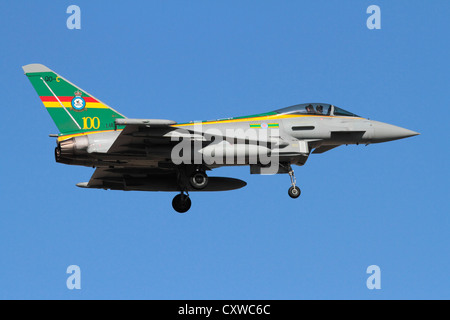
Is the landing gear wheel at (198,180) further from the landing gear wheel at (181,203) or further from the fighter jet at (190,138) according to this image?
the landing gear wheel at (181,203)

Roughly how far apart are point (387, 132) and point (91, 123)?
31.8 ft

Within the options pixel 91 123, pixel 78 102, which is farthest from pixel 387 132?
A: pixel 78 102

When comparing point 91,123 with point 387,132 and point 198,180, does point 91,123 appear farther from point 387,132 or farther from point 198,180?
point 387,132

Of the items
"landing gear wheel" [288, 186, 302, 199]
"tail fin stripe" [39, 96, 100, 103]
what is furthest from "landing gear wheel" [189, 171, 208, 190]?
"tail fin stripe" [39, 96, 100, 103]

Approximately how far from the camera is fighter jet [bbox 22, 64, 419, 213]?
22016 millimetres

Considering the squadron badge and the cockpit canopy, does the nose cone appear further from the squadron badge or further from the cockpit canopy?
the squadron badge

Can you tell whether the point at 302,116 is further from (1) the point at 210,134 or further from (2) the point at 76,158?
(2) the point at 76,158

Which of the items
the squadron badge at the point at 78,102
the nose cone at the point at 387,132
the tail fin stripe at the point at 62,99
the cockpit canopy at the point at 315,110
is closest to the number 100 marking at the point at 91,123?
the squadron badge at the point at 78,102

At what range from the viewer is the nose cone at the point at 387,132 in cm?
2455

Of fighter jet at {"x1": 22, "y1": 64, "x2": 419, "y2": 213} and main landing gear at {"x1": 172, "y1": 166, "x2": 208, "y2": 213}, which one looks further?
main landing gear at {"x1": 172, "y1": 166, "x2": 208, "y2": 213}

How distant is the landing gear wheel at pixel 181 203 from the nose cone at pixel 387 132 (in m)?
6.66

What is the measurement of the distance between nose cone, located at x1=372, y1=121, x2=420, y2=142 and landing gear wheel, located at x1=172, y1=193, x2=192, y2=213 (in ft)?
21.8

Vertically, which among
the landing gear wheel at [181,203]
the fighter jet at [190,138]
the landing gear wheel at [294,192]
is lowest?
the landing gear wheel at [181,203]

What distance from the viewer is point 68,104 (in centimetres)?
2322
